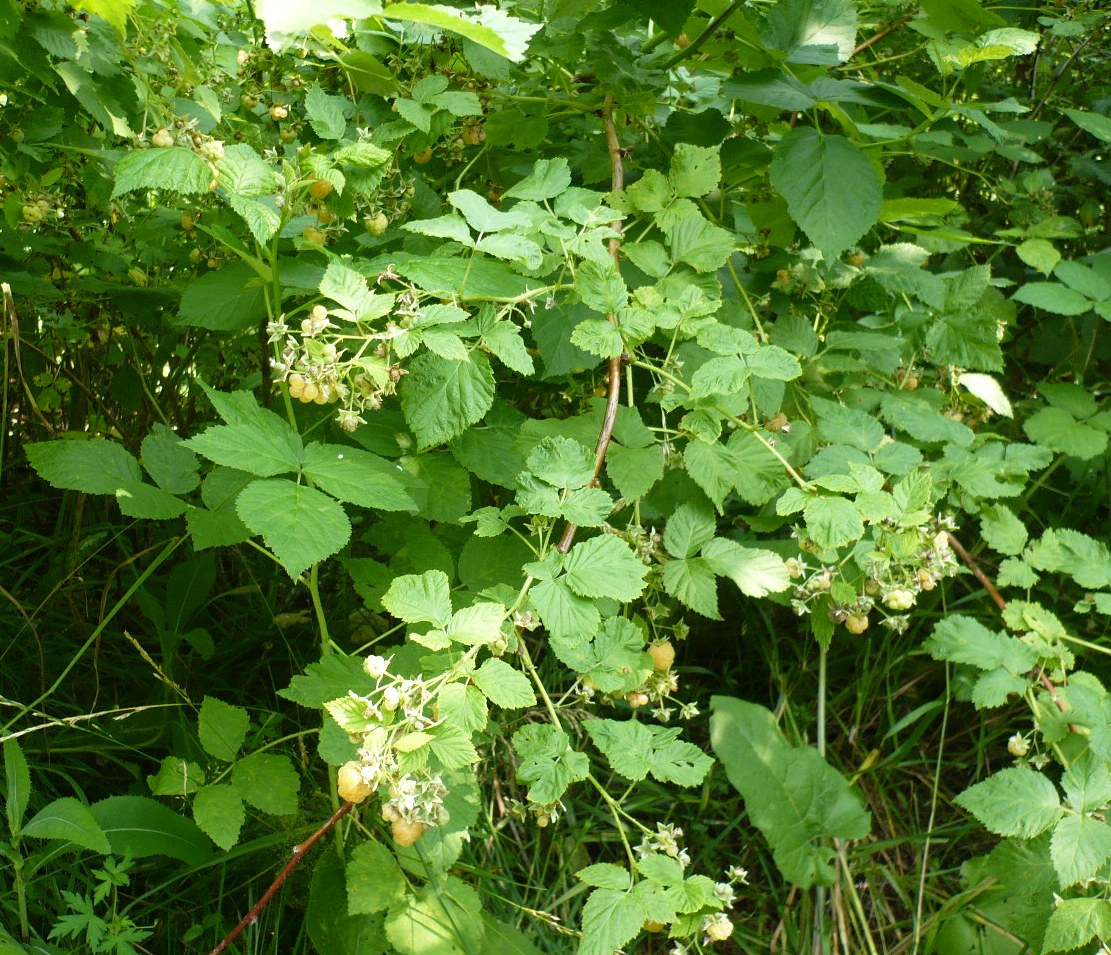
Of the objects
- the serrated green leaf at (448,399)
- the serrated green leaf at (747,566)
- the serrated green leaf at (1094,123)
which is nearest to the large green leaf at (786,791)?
the serrated green leaf at (747,566)

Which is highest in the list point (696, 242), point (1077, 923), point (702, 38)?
point (702, 38)

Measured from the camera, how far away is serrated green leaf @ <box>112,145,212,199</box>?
1126 mm

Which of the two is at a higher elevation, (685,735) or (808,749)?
(808,749)

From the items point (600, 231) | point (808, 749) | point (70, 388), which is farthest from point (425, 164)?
point (808, 749)

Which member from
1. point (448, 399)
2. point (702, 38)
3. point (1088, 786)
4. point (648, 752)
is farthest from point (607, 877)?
point (702, 38)

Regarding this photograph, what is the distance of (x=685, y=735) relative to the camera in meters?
1.92

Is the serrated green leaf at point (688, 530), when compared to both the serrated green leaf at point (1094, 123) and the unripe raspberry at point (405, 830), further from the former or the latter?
the serrated green leaf at point (1094, 123)

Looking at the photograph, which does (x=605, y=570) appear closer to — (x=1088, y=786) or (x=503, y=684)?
(x=503, y=684)

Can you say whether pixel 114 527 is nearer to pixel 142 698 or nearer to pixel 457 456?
pixel 142 698

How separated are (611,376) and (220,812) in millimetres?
807

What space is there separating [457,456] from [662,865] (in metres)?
0.64

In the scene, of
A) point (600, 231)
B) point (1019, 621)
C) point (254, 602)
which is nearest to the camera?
point (600, 231)

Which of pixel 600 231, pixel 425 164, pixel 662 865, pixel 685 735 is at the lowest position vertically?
pixel 685 735

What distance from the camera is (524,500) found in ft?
3.82
